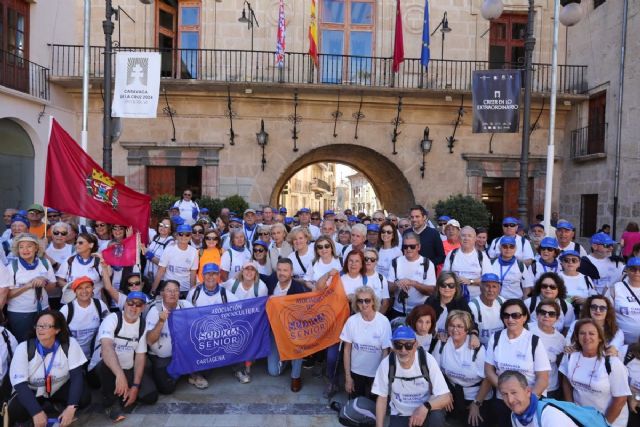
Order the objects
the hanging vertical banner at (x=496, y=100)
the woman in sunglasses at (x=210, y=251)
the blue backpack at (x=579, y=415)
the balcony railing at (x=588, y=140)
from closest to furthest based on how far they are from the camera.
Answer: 1. the blue backpack at (x=579, y=415)
2. the woman in sunglasses at (x=210, y=251)
3. the hanging vertical banner at (x=496, y=100)
4. the balcony railing at (x=588, y=140)

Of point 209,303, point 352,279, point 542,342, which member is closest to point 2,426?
point 209,303

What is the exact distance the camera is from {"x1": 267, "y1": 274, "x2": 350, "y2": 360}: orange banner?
225 inches

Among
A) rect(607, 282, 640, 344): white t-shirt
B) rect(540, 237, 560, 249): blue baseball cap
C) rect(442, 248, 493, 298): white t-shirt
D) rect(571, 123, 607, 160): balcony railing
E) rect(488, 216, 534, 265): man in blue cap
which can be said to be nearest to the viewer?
rect(607, 282, 640, 344): white t-shirt

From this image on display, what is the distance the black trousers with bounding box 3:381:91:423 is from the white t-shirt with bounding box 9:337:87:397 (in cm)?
8

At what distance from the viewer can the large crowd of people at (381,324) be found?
4250mm

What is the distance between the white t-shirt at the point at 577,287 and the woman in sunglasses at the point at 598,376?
121 cm

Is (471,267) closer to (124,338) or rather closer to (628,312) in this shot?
(628,312)

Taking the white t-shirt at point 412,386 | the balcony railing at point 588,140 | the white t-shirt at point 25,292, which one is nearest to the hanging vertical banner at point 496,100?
the balcony railing at point 588,140

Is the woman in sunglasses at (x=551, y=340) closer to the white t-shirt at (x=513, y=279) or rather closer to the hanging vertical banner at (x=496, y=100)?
the white t-shirt at (x=513, y=279)

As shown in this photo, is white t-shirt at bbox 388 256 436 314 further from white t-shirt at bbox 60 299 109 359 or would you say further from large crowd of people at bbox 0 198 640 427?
white t-shirt at bbox 60 299 109 359

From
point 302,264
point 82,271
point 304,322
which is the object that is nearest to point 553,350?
point 304,322

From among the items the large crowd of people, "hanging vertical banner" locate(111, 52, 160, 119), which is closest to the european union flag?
"hanging vertical banner" locate(111, 52, 160, 119)

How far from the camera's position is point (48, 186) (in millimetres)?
5980

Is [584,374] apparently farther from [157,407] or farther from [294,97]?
[294,97]
